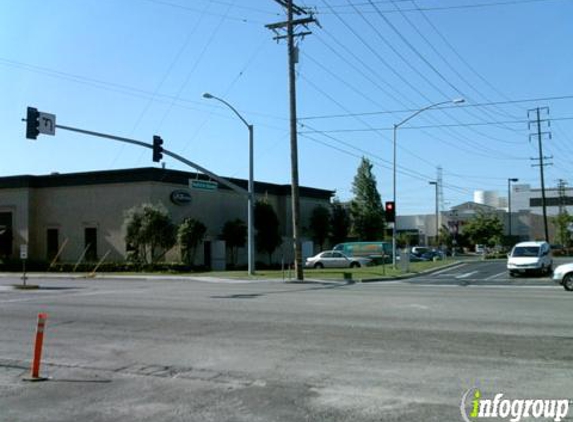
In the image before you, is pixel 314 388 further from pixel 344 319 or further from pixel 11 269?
pixel 11 269

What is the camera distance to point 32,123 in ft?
78.3

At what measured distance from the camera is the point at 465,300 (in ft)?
62.3

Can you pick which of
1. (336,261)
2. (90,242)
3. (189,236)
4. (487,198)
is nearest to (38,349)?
(189,236)

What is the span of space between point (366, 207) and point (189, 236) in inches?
1348

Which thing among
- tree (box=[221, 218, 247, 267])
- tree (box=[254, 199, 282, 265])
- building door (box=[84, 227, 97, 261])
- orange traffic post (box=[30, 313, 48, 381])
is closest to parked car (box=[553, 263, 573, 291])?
A: orange traffic post (box=[30, 313, 48, 381])

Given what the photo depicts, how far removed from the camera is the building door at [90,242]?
165 ft

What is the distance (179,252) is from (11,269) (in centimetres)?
1413

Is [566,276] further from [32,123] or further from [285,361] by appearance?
[32,123]

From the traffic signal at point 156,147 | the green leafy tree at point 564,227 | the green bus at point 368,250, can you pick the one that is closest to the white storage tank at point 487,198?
the green leafy tree at point 564,227

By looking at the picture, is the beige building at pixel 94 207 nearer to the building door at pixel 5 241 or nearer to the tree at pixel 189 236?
the building door at pixel 5 241

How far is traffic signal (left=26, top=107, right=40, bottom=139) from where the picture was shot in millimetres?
→ 23766

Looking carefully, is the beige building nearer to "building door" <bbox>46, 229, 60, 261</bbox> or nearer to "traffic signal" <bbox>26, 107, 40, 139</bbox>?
"building door" <bbox>46, 229, 60, 261</bbox>

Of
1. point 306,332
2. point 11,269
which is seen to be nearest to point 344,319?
point 306,332

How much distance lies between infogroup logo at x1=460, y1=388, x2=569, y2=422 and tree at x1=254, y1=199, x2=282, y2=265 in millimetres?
45602
